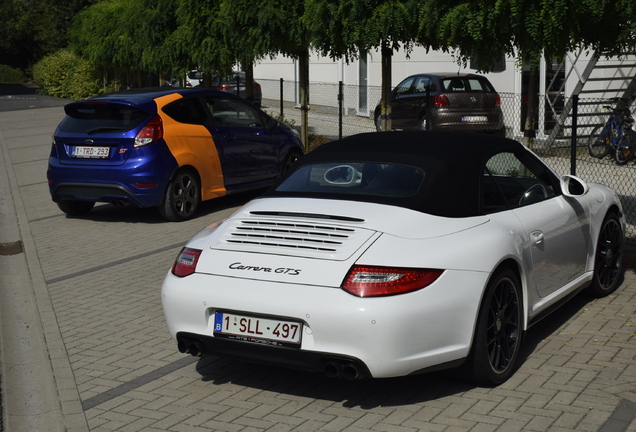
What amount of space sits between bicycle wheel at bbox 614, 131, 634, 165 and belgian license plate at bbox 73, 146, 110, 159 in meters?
9.20

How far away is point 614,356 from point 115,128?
702cm

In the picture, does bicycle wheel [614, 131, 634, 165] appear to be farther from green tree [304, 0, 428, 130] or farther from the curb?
the curb

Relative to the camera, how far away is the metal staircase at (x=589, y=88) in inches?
687

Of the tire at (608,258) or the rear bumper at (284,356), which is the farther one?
the tire at (608,258)

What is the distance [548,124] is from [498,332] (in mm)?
15025

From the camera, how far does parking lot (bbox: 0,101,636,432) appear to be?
5000mm

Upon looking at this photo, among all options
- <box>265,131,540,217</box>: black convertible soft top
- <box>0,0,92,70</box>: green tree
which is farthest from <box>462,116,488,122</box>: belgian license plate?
<box>0,0,92,70</box>: green tree

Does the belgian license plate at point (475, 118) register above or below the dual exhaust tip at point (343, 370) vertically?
below

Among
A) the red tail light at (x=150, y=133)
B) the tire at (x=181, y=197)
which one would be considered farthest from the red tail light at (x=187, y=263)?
the tire at (x=181, y=197)

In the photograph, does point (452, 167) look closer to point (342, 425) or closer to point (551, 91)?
point (342, 425)

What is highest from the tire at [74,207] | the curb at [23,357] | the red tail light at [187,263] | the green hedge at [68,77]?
the red tail light at [187,263]

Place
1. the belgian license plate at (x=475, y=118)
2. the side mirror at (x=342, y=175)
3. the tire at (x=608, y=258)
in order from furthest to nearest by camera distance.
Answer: the belgian license plate at (x=475, y=118), the tire at (x=608, y=258), the side mirror at (x=342, y=175)

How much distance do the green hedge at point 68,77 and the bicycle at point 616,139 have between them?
2812 centimetres

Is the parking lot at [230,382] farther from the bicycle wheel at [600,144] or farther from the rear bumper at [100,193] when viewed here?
the bicycle wheel at [600,144]
